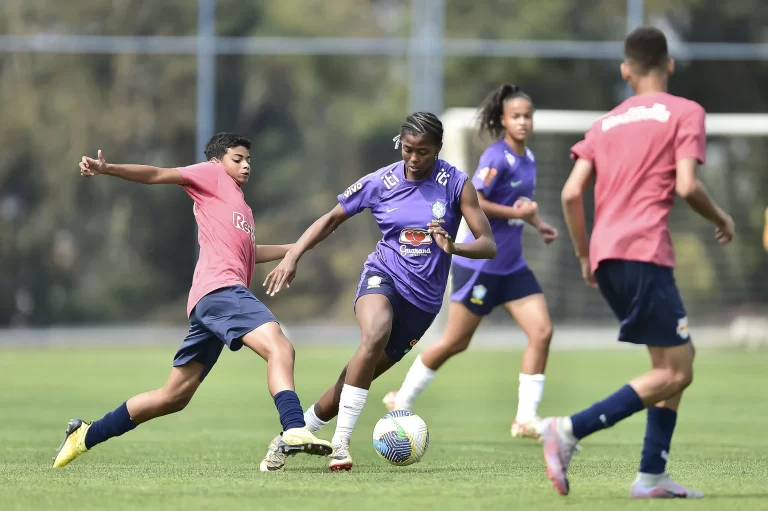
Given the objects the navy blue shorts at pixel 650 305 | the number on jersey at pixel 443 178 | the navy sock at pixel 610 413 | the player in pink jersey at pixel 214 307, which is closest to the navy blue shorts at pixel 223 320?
the player in pink jersey at pixel 214 307

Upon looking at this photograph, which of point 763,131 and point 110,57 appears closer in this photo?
point 763,131

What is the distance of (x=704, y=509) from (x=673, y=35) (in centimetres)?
2100

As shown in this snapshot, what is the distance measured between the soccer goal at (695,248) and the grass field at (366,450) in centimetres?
529

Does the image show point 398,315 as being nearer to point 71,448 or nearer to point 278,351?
point 278,351

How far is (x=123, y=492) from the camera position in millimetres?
5816

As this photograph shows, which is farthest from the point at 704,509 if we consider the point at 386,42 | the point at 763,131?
the point at 386,42

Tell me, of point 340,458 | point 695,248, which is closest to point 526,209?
Answer: point 340,458

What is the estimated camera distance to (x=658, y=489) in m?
5.72

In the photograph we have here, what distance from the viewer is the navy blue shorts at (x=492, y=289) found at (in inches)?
361

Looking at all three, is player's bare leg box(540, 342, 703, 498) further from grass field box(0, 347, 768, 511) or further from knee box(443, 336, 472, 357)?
knee box(443, 336, 472, 357)

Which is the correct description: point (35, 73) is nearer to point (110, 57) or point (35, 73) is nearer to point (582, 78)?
point (110, 57)

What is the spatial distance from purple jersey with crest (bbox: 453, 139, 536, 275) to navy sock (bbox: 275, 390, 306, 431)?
2.87 meters

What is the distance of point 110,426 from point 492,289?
3100 mm

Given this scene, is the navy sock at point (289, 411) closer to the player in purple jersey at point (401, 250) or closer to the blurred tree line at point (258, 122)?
the player in purple jersey at point (401, 250)
